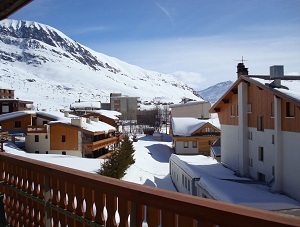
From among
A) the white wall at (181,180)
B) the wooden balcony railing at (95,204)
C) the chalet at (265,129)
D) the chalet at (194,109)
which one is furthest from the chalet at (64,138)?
the chalet at (194,109)

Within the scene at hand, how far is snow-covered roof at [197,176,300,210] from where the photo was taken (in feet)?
36.4

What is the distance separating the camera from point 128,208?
7.50 ft

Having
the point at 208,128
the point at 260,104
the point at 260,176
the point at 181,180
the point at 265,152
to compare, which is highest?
the point at 260,104

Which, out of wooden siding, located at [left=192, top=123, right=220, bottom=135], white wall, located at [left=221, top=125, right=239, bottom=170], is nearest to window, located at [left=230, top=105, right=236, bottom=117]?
white wall, located at [left=221, top=125, right=239, bottom=170]

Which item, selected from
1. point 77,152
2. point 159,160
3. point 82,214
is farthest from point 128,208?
point 159,160

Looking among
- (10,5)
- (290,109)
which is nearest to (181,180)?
(290,109)

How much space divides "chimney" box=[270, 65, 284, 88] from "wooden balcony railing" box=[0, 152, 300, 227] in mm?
12786

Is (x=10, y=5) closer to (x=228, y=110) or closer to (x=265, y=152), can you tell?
(x=265, y=152)

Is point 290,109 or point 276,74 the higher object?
point 276,74

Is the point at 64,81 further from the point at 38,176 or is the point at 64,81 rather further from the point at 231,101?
the point at 38,176

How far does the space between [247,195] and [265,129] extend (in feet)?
15.6

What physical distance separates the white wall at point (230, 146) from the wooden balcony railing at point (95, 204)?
678 inches

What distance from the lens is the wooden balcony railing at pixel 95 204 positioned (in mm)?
1707

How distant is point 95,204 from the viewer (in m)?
2.61
